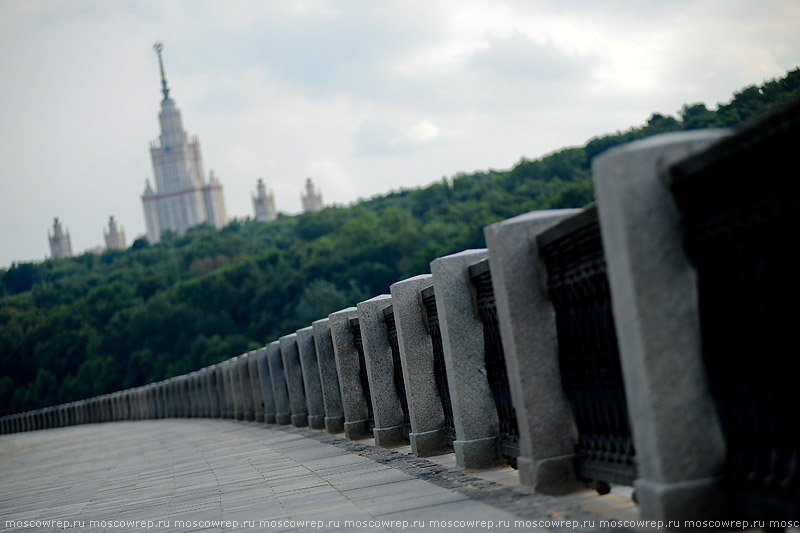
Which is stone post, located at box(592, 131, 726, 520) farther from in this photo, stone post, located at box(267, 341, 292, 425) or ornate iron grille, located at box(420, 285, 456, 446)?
stone post, located at box(267, 341, 292, 425)

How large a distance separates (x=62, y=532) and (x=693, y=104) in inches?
2834

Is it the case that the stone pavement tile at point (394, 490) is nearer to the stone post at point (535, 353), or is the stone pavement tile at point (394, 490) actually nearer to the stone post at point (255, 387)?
the stone post at point (535, 353)

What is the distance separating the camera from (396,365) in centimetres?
986

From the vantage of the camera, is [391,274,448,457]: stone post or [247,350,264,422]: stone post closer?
[391,274,448,457]: stone post

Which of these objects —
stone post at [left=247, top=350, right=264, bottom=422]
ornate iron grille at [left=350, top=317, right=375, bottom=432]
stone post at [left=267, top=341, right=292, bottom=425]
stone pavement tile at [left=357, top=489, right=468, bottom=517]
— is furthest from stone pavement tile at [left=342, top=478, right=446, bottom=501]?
stone post at [left=247, top=350, right=264, bottom=422]

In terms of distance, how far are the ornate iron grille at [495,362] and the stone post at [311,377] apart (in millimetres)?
7518

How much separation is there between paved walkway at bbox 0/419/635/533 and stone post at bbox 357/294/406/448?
237mm

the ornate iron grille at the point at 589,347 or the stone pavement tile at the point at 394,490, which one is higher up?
the ornate iron grille at the point at 589,347

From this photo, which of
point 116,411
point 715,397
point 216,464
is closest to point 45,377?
A: point 116,411

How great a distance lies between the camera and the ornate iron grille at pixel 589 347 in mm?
4641

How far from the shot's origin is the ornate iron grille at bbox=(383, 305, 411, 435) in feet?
32.0

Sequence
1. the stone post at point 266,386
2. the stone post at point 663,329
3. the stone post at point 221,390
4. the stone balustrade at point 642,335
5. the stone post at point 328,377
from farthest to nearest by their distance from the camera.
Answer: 1. the stone post at point 221,390
2. the stone post at point 266,386
3. the stone post at point 328,377
4. the stone post at point 663,329
5. the stone balustrade at point 642,335

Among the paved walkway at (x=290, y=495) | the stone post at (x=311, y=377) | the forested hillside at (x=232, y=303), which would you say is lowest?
the paved walkway at (x=290, y=495)

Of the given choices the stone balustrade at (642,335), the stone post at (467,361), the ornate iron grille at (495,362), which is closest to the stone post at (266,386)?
the stone balustrade at (642,335)
